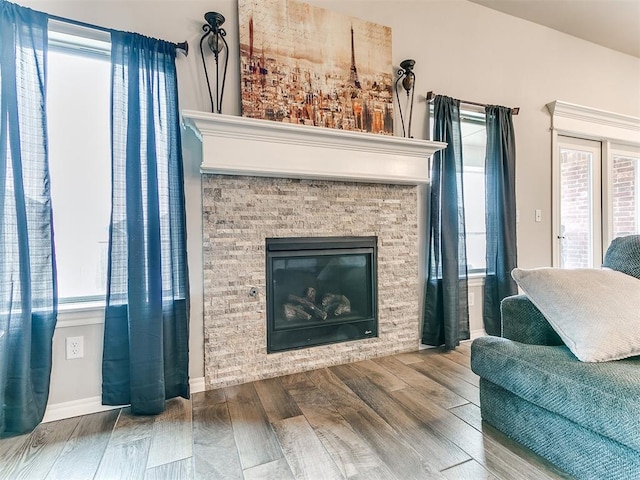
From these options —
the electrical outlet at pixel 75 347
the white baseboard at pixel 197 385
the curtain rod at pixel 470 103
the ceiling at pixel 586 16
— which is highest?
the ceiling at pixel 586 16

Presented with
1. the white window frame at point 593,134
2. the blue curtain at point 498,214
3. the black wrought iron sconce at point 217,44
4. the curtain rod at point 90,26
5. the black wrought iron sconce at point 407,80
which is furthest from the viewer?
the white window frame at point 593,134

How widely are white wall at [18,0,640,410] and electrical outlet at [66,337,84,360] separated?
0.04 metres

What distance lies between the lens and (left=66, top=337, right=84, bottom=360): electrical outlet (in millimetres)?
1830

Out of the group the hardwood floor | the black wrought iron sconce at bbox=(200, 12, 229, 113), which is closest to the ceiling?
the black wrought iron sconce at bbox=(200, 12, 229, 113)

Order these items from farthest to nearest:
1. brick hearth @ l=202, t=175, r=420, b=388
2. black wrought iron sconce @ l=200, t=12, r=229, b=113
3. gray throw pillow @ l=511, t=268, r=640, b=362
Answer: brick hearth @ l=202, t=175, r=420, b=388, black wrought iron sconce @ l=200, t=12, r=229, b=113, gray throw pillow @ l=511, t=268, r=640, b=362

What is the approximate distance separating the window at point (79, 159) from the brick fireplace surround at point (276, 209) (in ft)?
1.83

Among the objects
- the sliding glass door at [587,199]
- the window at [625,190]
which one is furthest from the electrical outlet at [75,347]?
the window at [625,190]

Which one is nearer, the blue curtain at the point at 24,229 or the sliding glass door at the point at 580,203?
the blue curtain at the point at 24,229

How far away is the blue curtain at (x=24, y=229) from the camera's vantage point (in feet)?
5.28

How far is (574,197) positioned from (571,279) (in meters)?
2.74

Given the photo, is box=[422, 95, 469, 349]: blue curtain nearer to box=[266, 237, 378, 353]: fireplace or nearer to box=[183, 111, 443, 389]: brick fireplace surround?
box=[183, 111, 443, 389]: brick fireplace surround

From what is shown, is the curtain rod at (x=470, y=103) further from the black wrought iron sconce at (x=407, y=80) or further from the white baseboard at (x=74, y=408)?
the white baseboard at (x=74, y=408)

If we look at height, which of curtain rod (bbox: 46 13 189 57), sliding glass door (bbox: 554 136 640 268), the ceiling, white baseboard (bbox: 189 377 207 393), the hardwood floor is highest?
the ceiling

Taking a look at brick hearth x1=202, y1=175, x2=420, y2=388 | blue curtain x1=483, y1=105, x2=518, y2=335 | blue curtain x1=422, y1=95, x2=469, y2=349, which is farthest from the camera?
blue curtain x1=483, y1=105, x2=518, y2=335
